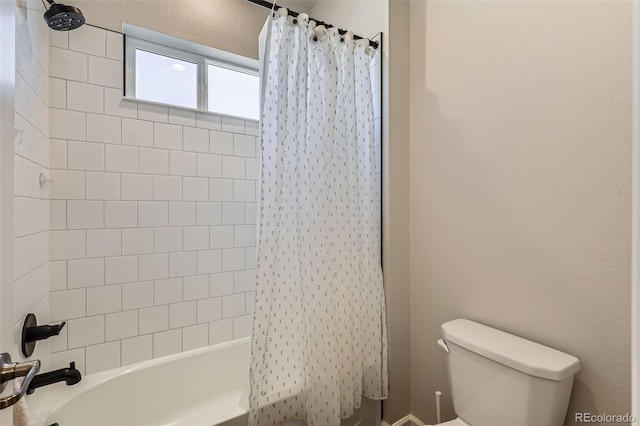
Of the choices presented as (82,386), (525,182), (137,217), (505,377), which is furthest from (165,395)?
(525,182)

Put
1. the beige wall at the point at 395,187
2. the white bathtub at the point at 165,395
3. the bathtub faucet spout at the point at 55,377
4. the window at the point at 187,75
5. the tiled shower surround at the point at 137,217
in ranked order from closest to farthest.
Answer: the bathtub faucet spout at the point at 55,377 < the white bathtub at the point at 165,395 < the tiled shower surround at the point at 137,217 < the beige wall at the point at 395,187 < the window at the point at 187,75

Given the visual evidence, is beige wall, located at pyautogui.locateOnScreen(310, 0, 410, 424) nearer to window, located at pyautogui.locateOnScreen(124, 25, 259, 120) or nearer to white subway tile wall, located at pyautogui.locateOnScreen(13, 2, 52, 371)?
window, located at pyautogui.locateOnScreen(124, 25, 259, 120)

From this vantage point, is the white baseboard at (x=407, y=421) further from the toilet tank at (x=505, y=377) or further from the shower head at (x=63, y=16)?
the shower head at (x=63, y=16)

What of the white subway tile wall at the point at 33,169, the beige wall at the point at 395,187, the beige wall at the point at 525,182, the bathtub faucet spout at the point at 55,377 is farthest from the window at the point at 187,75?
the bathtub faucet spout at the point at 55,377

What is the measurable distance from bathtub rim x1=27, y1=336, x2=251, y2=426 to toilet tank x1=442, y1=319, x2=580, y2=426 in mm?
1398

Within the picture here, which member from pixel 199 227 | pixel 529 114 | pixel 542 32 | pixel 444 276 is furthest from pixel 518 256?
pixel 199 227

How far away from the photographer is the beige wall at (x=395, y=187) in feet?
5.11

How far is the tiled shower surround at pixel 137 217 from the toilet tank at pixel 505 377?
1.35m

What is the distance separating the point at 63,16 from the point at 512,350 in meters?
2.12

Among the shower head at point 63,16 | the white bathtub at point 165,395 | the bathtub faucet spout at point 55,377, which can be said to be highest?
the shower head at point 63,16

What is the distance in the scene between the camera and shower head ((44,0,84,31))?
108 centimetres

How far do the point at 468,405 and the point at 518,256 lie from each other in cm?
63

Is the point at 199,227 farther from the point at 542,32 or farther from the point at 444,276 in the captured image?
the point at 542,32

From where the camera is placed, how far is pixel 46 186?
1358 mm
